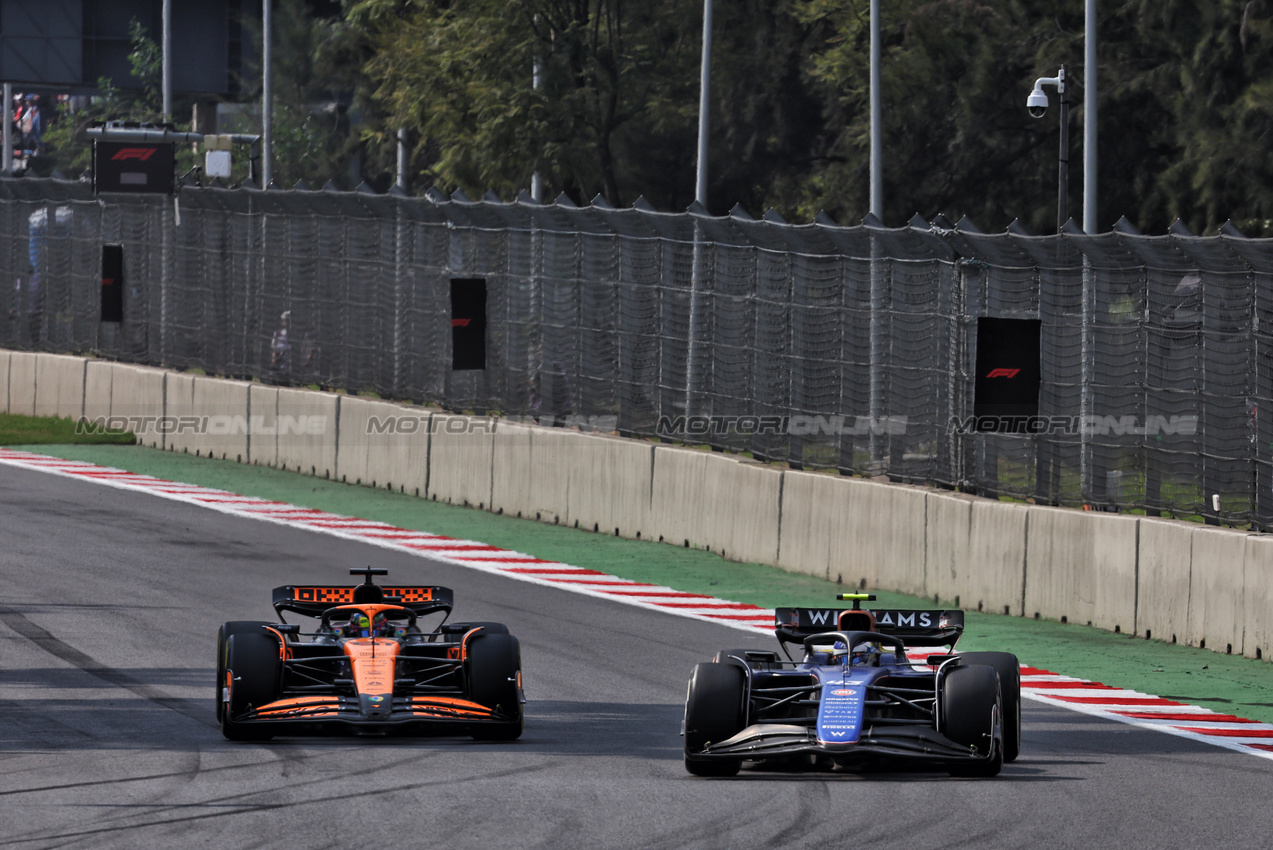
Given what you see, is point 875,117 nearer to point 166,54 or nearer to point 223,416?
point 223,416

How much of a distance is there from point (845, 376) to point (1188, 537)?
419 centimetres

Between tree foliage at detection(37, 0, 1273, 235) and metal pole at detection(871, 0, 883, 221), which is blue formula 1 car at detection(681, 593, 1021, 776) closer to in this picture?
metal pole at detection(871, 0, 883, 221)

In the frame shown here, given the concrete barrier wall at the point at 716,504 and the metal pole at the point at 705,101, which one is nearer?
the concrete barrier wall at the point at 716,504

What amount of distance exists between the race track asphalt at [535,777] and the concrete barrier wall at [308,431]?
9.50 meters

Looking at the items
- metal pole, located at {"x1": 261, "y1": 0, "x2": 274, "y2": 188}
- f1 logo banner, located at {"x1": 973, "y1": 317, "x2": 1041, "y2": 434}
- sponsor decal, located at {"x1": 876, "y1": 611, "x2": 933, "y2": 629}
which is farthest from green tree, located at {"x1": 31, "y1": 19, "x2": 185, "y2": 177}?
sponsor decal, located at {"x1": 876, "y1": 611, "x2": 933, "y2": 629}

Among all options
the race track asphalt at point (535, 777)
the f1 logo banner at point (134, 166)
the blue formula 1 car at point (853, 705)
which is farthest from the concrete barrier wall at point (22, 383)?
the blue formula 1 car at point (853, 705)

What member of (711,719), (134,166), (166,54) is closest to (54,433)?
(134,166)

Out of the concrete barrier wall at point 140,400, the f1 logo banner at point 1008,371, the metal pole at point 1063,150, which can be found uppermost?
the metal pole at point 1063,150

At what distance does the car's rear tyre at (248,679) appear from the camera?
36.9 ft

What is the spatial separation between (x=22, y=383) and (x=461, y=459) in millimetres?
9701

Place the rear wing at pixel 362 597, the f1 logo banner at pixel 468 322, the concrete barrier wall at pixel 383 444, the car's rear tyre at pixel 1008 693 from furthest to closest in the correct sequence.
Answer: the concrete barrier wall at pixel 383 444 → the f1 logo banner at pixel 468 322 → the rear wing at pixel 362 597 → the car's rear tyre at pixel 1008 693

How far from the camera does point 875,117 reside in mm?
41688

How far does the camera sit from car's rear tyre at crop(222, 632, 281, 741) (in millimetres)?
11258

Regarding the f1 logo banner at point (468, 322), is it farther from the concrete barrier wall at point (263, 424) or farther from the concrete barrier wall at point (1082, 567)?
the concrete barrier wall at point (1082, 567)
